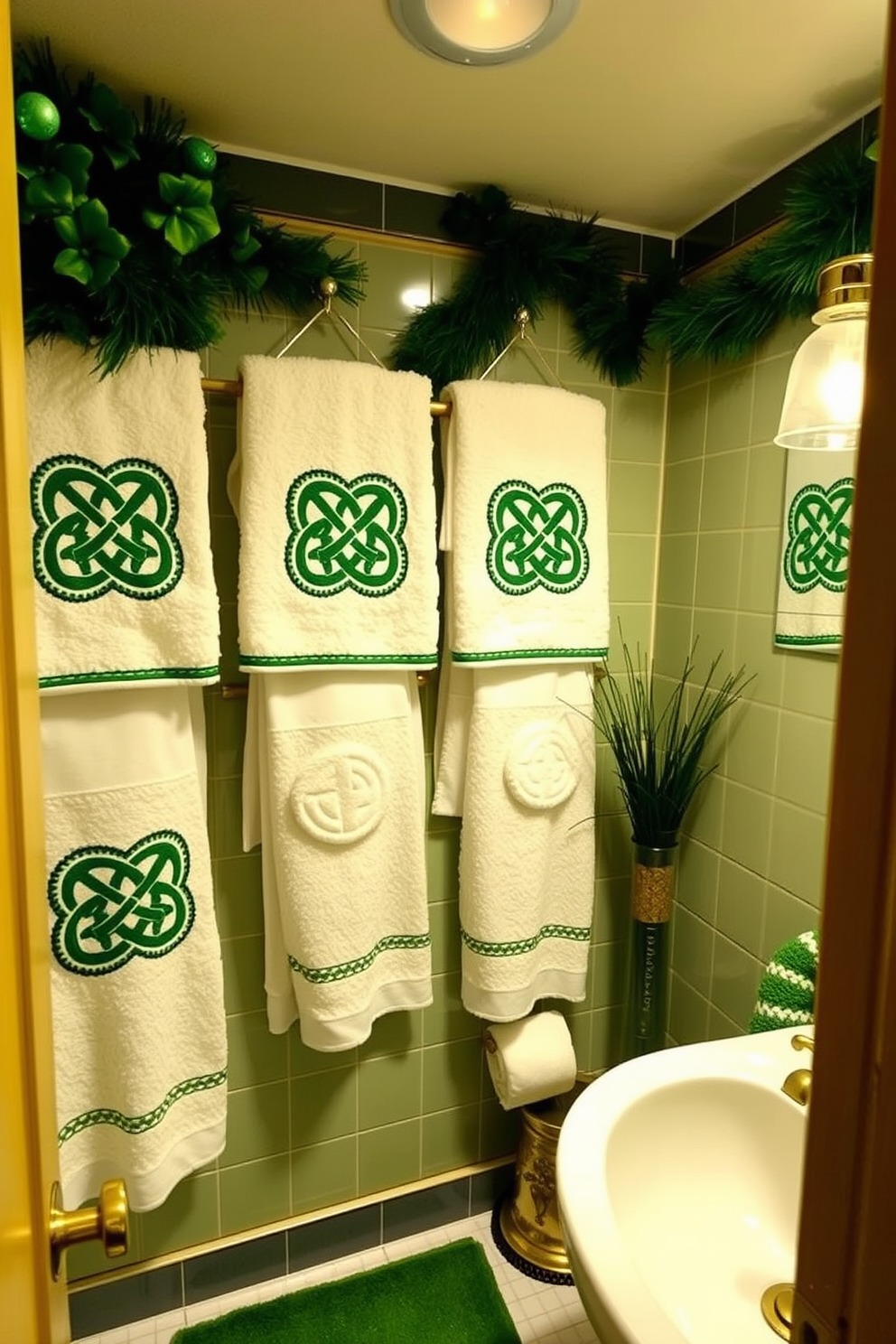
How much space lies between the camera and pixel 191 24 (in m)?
0.98

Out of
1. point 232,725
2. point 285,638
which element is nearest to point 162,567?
point 285,638

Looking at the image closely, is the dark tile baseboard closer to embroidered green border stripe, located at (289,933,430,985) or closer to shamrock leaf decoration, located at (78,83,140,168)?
embroidered green border stripe, located at (289,933,430,985)

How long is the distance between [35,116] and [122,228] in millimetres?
177

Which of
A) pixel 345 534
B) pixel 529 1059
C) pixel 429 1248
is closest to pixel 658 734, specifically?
pixel 529 1059

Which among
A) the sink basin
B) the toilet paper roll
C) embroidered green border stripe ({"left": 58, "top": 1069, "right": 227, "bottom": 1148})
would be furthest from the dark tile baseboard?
the sink basin

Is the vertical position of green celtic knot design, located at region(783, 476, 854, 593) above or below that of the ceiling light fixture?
below

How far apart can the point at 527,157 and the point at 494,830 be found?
1.17 meters

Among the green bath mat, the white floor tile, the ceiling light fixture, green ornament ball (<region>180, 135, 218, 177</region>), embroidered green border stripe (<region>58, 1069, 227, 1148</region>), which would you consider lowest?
the white floor tile

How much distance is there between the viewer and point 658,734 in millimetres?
1654

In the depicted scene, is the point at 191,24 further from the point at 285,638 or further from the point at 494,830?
the point at 494,830

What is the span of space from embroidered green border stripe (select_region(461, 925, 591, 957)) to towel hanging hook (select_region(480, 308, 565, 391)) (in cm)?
106

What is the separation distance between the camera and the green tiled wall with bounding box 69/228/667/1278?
1.37 metres

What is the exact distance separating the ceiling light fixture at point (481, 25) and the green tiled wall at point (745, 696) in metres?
0.60

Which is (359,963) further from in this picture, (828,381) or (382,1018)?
(828,381)
